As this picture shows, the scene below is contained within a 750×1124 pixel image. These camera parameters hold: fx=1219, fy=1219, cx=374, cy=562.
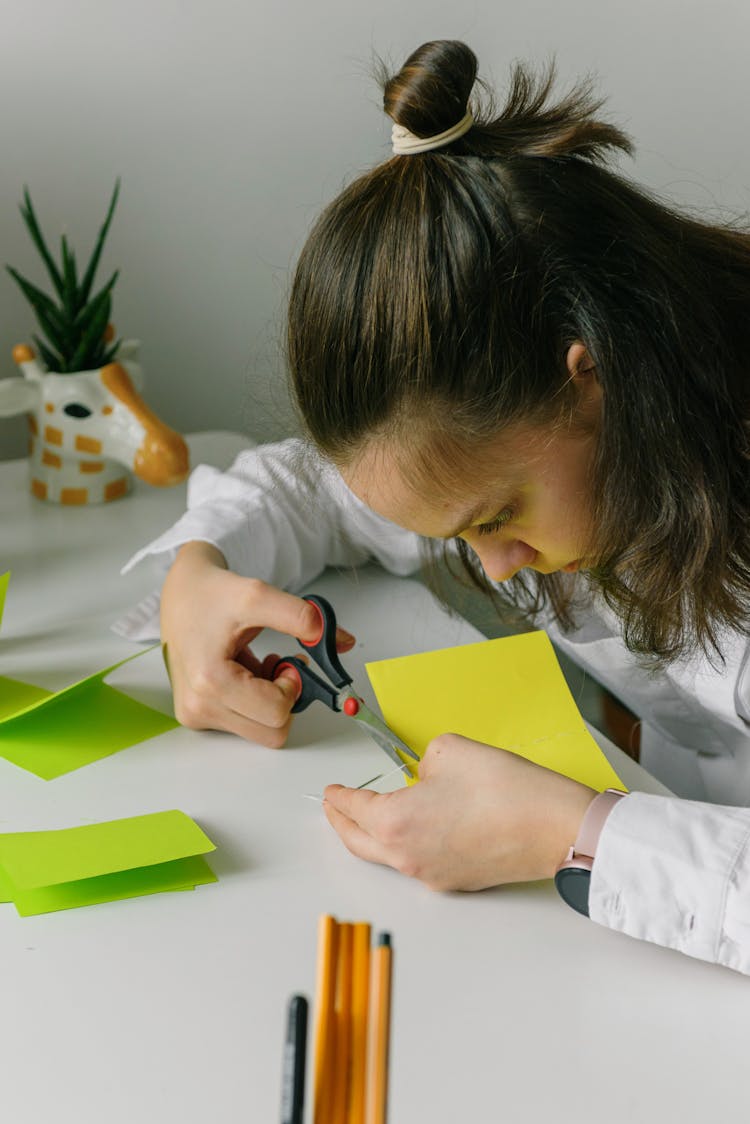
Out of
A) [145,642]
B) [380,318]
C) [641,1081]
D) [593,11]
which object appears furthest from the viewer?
[593,11]

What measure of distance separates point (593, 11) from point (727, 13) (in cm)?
18

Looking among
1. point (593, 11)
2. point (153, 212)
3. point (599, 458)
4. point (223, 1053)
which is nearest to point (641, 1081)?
point (223, 1053)

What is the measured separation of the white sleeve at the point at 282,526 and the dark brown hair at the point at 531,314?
267 millimetres

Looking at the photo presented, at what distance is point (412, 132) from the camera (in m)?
0.65

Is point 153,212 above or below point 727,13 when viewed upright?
below

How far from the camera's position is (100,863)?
62 cm

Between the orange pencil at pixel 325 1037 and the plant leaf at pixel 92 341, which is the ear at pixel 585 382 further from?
the plant leaf at pixel 92 341

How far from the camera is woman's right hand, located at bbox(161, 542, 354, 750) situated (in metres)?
0.76

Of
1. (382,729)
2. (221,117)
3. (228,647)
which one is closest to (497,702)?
(382,729)

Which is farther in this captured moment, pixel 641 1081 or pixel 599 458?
pixel 599 458

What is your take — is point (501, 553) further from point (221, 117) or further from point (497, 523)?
point (221, 117)

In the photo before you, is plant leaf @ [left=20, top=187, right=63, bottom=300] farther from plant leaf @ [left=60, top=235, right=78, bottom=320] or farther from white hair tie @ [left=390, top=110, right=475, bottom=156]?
white hair tie @ [left=390, top=110, right=475, bottom=156]

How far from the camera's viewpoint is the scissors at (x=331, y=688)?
729 millimetres

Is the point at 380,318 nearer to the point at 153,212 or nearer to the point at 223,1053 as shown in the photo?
the point at 223,1053
